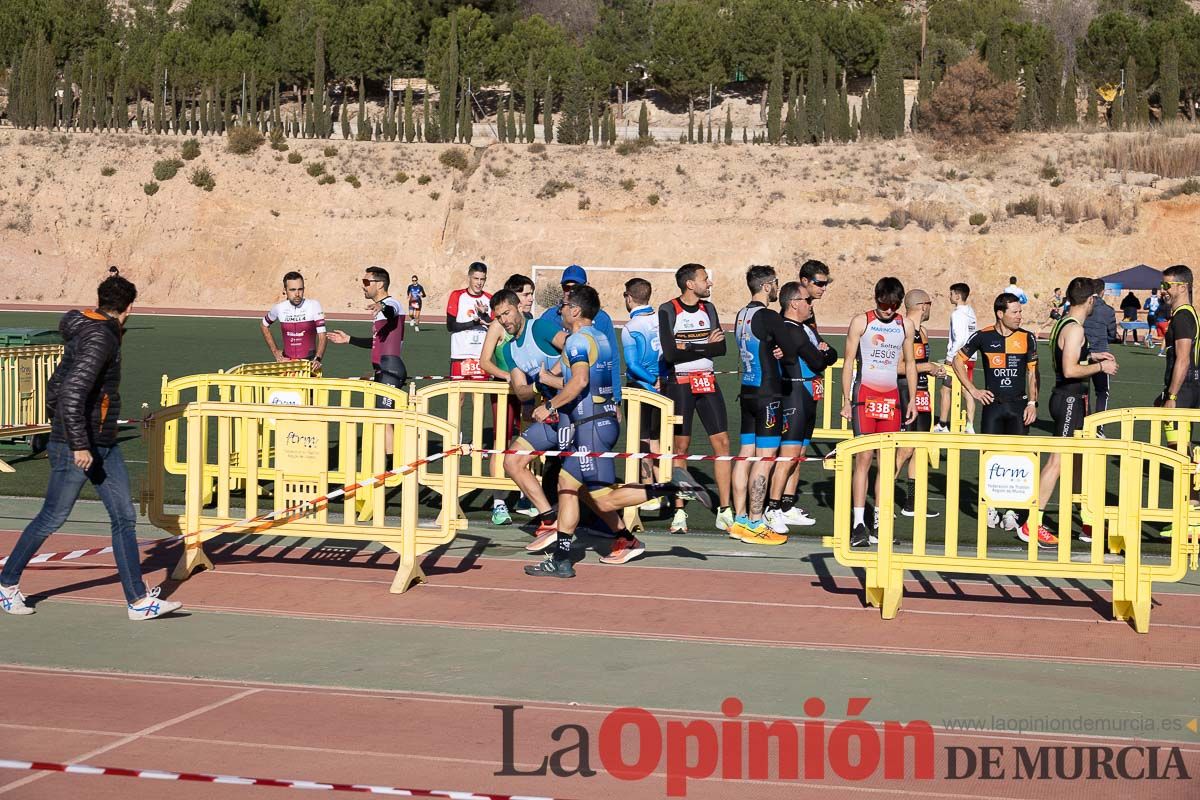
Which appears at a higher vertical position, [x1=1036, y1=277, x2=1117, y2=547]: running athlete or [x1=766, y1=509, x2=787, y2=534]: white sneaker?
[x1=1036, y1=277, x2=1117, y2=547]: running athlete

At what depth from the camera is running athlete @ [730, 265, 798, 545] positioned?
36.5ft

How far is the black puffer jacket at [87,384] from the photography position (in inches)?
316

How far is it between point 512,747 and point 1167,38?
84478 mm

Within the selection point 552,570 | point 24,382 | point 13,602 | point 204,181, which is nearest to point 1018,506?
point 552,570

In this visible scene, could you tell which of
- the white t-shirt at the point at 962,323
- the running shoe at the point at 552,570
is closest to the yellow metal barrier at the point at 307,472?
the running shoe at the point at 552,570

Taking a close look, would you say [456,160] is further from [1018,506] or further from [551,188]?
[1018,506]

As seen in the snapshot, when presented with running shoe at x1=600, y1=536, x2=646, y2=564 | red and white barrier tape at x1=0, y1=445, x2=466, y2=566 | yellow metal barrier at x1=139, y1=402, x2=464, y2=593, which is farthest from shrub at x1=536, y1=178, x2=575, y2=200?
red and white barrier tape at x1=0, y1=445, x2=466, y2=566

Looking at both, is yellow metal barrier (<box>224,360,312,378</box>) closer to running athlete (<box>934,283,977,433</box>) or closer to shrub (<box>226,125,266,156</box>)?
running athlete (<box>934,283,977,433</box>)

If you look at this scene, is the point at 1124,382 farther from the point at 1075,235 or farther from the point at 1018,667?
the point at 1075,235

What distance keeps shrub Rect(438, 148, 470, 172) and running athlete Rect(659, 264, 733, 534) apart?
62977 mm

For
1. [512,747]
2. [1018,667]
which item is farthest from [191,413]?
[1018,667]

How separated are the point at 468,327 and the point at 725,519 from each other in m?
3.32

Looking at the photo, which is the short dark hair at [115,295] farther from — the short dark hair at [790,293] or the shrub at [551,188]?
the shrub at [551,188]

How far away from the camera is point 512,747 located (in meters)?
6.14
